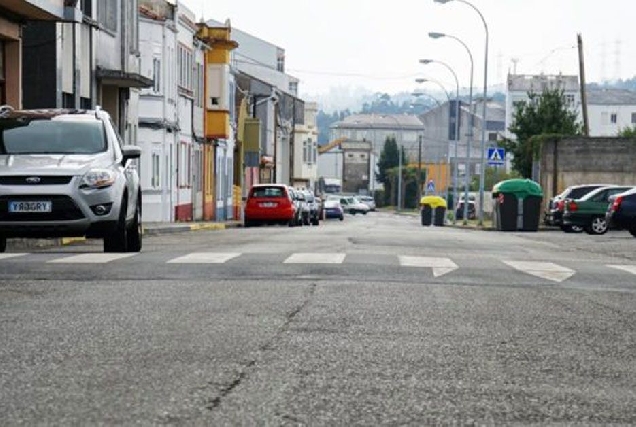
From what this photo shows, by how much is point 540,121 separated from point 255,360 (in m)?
69.6

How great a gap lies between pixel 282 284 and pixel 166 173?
129ft

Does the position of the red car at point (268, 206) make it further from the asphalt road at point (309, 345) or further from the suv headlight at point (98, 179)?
the asphalt road at point (309, 345)

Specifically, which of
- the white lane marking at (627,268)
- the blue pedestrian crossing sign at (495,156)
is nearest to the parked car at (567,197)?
the blue pedestrian crossing sign at (495,156)

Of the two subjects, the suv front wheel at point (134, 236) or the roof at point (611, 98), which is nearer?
the suv front wheel at point (134, 236)

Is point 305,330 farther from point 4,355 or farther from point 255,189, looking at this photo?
point 255,189

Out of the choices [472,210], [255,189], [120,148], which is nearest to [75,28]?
[255,189]

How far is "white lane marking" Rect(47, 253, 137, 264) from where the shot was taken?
15971 mm

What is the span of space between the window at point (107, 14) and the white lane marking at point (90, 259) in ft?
77.8

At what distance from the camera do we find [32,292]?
12.1 metres

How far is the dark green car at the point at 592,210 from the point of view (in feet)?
141

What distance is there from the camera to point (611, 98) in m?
174

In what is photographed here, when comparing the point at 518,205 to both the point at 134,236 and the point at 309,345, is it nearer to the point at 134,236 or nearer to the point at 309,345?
the point at 134,236

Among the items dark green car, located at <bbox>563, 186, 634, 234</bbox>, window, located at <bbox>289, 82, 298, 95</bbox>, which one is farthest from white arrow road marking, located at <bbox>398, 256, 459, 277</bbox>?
window, located at <bbox>289, 82, 298, 95</bbox>

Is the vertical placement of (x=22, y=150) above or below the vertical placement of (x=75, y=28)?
below
